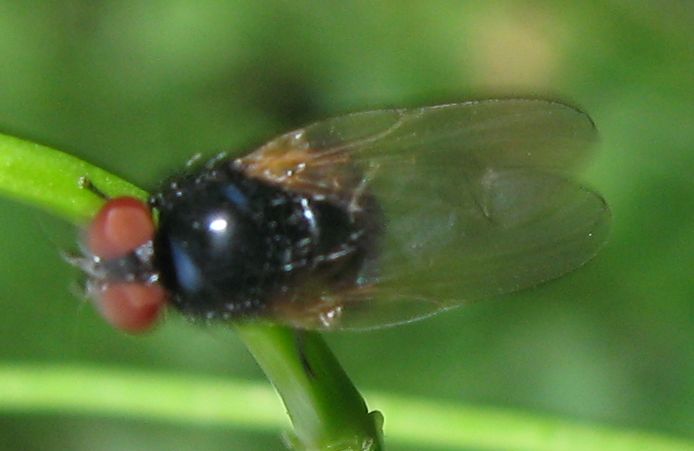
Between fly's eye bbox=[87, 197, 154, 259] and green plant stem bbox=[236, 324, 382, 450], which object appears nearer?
green plant stem bbox=[236, 324, 382, 450]

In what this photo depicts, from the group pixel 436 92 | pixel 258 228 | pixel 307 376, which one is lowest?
pixel 307 376

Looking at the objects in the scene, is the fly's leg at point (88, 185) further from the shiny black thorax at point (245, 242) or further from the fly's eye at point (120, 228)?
the shiny black thorax at point (245, 242)

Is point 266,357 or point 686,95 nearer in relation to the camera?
point 266,357

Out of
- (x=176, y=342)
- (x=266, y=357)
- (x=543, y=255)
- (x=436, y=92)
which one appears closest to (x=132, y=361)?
(x=176, y=342)

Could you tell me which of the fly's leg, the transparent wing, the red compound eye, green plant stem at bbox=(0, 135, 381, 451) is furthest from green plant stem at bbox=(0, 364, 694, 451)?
the fly's leg

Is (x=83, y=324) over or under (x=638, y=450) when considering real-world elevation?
over

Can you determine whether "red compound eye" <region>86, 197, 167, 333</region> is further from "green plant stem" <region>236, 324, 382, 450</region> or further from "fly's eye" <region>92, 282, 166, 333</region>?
"green plant stem" <region>236, 324, 382, 450</region>

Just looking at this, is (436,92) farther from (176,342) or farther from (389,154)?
(389,154)

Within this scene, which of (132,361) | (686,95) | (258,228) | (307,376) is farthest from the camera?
(686,95)
